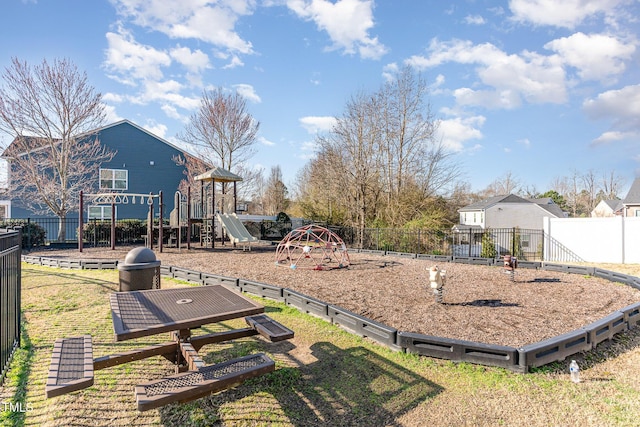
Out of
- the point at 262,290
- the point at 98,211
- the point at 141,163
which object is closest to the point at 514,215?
the point at 262,290

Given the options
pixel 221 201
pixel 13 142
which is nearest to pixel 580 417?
pixel 221 201

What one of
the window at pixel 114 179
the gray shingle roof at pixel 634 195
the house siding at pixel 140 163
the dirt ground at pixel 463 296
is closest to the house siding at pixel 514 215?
the gray shingle roof at pixel 634 195

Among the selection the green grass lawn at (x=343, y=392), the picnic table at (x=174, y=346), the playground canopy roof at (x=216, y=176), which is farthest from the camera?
the playground canopy roof at (x=216, y=176)

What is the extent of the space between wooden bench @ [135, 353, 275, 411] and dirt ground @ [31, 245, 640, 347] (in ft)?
8.37

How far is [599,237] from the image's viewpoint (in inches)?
566

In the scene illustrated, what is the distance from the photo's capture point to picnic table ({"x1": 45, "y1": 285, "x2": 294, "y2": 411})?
2.54m

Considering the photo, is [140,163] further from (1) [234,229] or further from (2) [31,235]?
(1) [234,229]

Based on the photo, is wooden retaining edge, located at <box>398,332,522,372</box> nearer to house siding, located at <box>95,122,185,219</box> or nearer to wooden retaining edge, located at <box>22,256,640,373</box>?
wooden retaining edge, located at <box>22,256,640,373</box>

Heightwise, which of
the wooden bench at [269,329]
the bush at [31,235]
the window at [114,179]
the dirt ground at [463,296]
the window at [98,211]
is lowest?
the dirt ground at [463,296]

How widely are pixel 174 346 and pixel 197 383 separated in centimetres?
118

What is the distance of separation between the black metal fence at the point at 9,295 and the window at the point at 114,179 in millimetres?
22224

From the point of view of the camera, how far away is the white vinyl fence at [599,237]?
535 inches

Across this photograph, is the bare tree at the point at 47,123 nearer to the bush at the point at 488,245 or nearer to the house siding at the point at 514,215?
the bush at the point at 488,245

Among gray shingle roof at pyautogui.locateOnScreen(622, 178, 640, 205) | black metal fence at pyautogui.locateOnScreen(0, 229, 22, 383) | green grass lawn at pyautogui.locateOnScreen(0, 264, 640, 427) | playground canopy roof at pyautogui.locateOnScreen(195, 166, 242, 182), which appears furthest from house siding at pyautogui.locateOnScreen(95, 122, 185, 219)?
gray shingle roof at pyautogui.locateOnScreen(622, 178, 640, 205)
